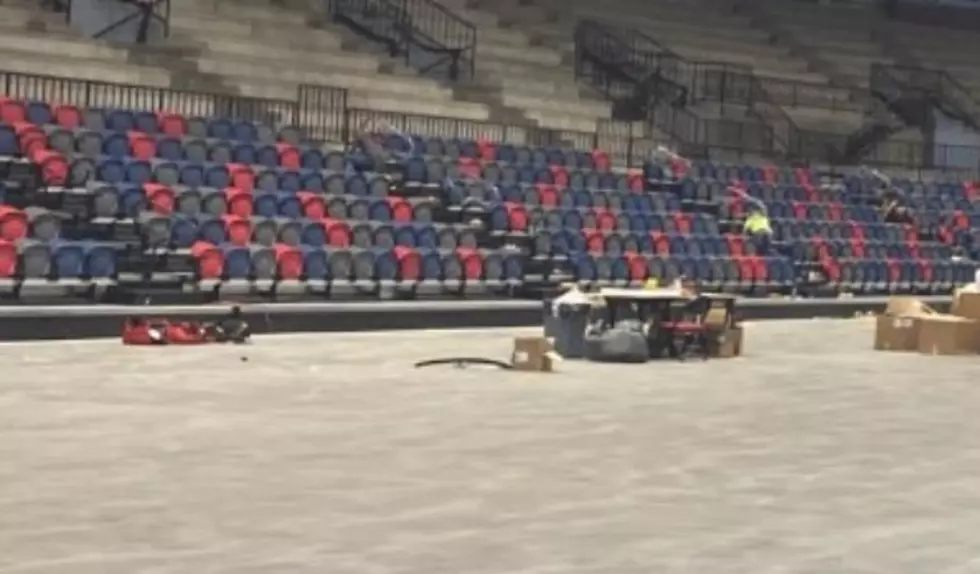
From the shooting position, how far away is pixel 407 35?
2752cm

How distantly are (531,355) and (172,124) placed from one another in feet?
23.8

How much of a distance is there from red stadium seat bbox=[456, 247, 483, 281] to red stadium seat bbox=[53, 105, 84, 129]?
4.81m

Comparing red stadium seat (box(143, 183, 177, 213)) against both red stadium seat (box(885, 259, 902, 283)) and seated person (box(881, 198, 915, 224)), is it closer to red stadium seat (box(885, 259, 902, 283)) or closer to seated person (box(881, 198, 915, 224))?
red stadium seat (box(885, 259, 902, 283))

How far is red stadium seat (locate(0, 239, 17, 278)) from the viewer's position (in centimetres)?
1495

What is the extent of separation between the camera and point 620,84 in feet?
101

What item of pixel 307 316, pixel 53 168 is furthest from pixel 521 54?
pixel 53 168

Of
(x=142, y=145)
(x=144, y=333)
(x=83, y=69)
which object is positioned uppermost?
(x=83, y=69)

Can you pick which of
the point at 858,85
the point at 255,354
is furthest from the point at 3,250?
the point at 858,85

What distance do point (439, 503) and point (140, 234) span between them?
1018 cm

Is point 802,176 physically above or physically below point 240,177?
above

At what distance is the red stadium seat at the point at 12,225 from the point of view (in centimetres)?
1541

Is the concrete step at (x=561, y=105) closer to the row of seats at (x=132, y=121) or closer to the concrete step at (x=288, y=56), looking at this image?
the concrete step at (x=288, y=56)

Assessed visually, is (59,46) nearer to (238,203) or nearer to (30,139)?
(30,139)

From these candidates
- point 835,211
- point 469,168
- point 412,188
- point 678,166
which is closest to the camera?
point 412,188
